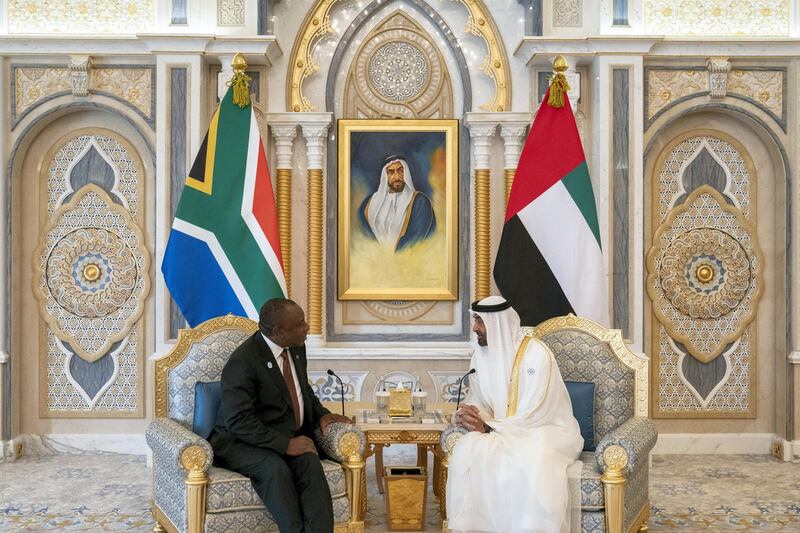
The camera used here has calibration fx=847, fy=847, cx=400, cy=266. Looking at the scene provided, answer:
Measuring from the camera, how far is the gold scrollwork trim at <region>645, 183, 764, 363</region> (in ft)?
20.9

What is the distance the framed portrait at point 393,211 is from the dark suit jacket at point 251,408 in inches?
94.6

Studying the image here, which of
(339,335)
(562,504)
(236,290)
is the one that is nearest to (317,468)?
(562,504)

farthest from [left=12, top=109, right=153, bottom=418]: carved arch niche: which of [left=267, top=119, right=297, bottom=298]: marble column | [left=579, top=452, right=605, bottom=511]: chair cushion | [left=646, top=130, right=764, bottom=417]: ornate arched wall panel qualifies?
[left=646, top=130, right=764, bottom=417]: ornate arched wall panel

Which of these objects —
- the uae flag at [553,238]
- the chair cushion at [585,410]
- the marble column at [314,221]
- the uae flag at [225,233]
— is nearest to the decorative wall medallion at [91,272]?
the uae flag at [225,233]

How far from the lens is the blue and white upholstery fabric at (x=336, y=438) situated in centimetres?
402

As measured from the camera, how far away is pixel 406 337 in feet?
21.0

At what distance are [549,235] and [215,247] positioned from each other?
7.10 ft

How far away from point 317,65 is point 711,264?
10.9 feet

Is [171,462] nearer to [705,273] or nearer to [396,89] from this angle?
[396,89]

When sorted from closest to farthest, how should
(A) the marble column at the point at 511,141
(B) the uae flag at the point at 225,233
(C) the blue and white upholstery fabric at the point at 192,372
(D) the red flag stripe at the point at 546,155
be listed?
(C) the blue and white upholstery fabric at the point at 192,372
(B) the uae flag at the point at 225,233
(D) the red flag stripe at the point at 546,155
(A) the marble column at the point at 511,141

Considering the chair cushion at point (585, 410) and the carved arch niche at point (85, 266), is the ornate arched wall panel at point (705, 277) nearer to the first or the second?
the chair cushion at point (585, 410)

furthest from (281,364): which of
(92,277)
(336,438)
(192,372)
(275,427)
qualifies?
(92,277)

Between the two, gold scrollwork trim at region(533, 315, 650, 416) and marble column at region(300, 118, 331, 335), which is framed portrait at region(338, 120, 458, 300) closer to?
marble column at region(300, 118, 331, 335)

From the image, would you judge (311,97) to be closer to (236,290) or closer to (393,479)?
(236,290)
